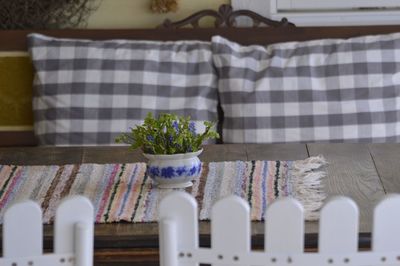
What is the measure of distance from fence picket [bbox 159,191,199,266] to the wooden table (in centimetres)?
44

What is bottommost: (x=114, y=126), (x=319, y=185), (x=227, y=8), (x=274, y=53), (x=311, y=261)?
(x=311, y=261)

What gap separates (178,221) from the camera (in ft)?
4.42

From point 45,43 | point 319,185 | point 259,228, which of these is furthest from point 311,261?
point 45,43

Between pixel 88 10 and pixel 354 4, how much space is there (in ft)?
3.59

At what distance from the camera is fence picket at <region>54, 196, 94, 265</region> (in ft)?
4.35

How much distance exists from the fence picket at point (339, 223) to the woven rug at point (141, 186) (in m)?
0.58

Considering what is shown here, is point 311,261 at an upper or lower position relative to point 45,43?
lower

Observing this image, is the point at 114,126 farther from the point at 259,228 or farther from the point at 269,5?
the point at 259,228

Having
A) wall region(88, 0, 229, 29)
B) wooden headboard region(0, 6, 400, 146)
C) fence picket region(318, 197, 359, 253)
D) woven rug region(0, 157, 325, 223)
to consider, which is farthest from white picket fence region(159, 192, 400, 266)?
wall region(88, 0, 229, 29)

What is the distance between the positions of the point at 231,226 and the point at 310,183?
877mm

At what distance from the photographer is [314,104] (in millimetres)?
3215

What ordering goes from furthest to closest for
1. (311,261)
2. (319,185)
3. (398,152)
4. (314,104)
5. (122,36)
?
(122,36) → (314,104) → (398,152) → (319,185) → (311,261)

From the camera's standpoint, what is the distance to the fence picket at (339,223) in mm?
1295

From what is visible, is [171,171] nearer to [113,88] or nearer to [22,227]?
[22,227]
